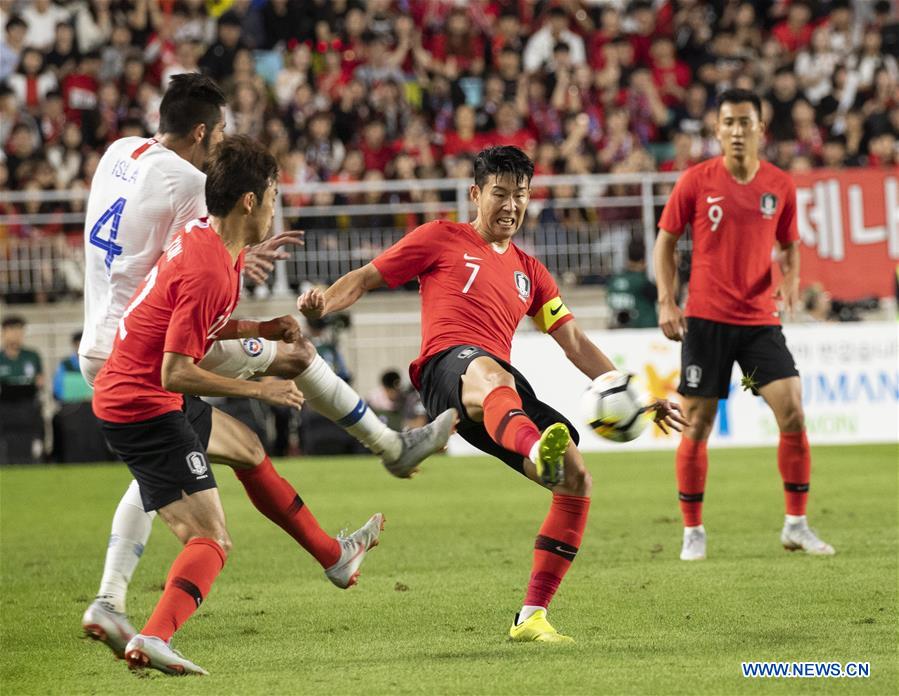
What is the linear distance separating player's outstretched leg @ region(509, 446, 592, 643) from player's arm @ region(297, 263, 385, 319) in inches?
48.4

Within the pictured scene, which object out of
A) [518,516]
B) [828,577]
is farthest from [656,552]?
[518,516]

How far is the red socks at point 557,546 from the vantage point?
6.57 meters

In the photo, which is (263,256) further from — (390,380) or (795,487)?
(390,380)

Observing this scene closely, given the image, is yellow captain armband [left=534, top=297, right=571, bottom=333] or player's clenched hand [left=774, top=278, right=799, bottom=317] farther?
player's clenched hand [left=774, top=278, right=799, bottom=317]

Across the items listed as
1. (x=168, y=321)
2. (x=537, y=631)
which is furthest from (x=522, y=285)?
(x=168, y=321)

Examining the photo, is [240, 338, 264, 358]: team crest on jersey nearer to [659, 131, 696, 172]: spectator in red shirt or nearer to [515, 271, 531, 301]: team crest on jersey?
[515, 271, 531, 301]: team crest on jersey

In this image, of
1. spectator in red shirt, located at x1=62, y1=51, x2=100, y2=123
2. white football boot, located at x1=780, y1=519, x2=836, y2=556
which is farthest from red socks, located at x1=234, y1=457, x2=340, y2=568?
spectator in red shirt, located at x1=62, y1=51, x2=100, y2=123

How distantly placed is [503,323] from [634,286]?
10425 millimetres

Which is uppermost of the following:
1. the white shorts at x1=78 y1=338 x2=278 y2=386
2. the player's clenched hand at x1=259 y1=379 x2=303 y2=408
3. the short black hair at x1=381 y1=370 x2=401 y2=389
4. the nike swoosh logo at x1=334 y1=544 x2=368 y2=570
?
the player's clenched hand at x1=259 y1=379 x2=303 y2=408

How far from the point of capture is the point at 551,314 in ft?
23.6

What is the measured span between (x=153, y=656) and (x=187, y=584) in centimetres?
39

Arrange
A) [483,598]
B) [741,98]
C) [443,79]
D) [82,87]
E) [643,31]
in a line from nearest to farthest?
[483,598] < [741,98] < [82,87] < [443,79] < [643,31]

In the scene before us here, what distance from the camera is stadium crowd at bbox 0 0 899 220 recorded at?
19.0 metres

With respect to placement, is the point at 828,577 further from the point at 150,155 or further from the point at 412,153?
the point at 412,153
